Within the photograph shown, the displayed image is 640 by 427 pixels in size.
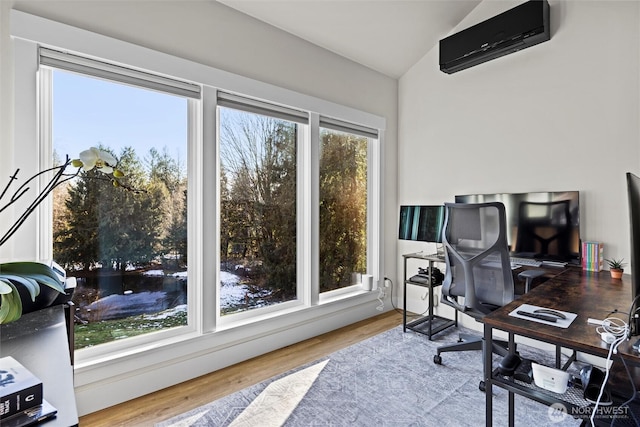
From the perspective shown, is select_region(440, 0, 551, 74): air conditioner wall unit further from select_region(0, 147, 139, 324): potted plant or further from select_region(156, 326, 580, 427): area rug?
select_region(0, 147, 139, 324): potted plant

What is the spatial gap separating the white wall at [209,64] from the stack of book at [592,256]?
6.16 feet

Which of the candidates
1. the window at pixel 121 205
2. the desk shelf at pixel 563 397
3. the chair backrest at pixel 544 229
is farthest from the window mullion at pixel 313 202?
the desk shelf at pixel 563 397

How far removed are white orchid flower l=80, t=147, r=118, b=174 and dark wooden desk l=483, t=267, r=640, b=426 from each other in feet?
5.00

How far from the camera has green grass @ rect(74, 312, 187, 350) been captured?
1.93 m

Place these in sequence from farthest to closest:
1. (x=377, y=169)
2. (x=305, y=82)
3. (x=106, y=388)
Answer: (x=377, y=169) → (x=305, y=82) → (x=106, y=388)

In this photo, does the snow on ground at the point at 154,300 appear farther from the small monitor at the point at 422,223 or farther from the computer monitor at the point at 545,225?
the computer monitor at the point at 545,225

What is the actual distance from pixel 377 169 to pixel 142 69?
7.76 ft

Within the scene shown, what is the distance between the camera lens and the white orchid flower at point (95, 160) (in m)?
1.02

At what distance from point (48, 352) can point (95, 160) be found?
58 cm

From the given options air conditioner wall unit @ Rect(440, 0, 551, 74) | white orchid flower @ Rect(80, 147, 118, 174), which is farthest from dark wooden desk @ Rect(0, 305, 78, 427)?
air conditioner wall unit @ Rect(440, 0, 551, 74)

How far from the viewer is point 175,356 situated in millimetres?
2166

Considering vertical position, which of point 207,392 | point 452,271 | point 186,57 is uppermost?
point 186,57

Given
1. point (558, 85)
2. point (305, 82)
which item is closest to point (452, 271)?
point (558, 85)

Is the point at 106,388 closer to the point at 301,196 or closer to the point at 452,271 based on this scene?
the point at 301,196
